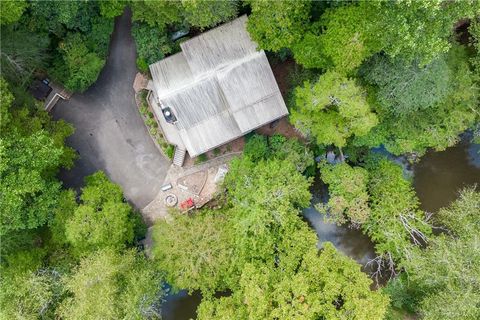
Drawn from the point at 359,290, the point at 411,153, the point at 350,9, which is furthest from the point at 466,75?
the point at 359,290

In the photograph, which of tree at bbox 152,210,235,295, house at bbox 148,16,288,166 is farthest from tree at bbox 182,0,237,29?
tree at bbox 152,210,235,295

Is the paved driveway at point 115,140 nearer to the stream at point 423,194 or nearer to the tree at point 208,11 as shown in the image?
the stream at point 423,194

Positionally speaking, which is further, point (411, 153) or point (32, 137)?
point (411, 153)

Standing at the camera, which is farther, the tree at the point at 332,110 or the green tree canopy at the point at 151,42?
the green tree canopy at the point at 151,42

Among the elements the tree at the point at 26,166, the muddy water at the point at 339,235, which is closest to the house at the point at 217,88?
the muddy water at the point at 339,235

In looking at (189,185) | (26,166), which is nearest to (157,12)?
(26,166)

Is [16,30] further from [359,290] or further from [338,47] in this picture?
[359,290]
